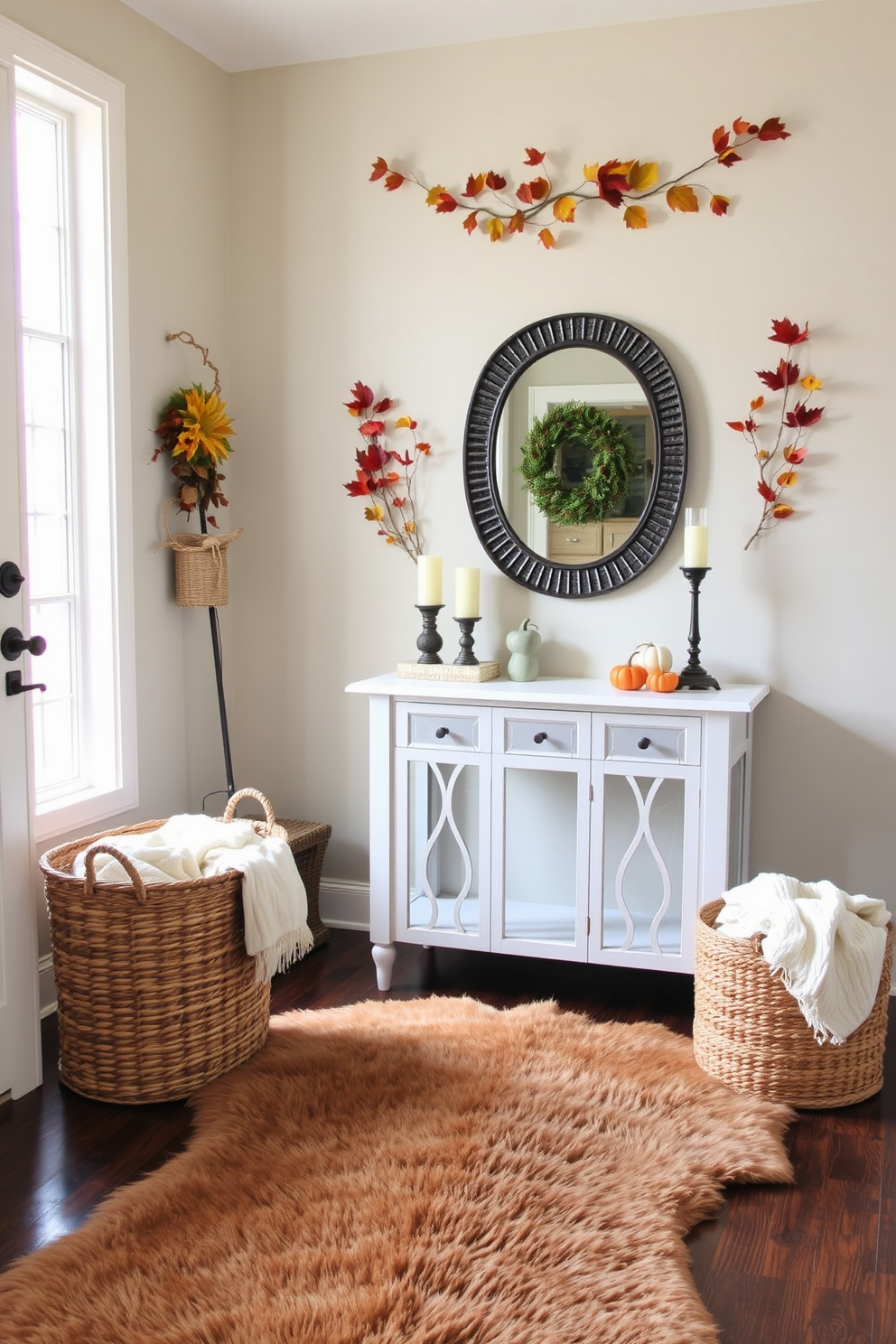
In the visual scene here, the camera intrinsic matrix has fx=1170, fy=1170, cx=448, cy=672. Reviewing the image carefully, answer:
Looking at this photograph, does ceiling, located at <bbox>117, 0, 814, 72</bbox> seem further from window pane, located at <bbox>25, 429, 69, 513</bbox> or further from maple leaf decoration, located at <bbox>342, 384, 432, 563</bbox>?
window pane, located at <bbox>25, 429, 69, 513</bbox>

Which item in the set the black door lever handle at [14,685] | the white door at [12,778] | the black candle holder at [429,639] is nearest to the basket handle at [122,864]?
the white door at [12,778]

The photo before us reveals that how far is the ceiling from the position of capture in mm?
3188

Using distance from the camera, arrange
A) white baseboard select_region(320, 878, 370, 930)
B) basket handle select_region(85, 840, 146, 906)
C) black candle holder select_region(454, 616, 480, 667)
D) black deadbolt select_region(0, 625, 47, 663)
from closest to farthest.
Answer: basket handle select_region(85, 840, 146, 906) → black deadbolt select_region(0, 625, 47, 663) → black candle holder select_region(454, 616, 480, 667) → white baseboard select_region(320, 878, 370, 930)

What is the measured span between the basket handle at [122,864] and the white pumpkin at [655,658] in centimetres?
143

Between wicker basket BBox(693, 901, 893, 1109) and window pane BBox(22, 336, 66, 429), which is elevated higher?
window pane BBox(22, 336, 66, 429)

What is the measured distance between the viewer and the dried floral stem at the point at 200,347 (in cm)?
344

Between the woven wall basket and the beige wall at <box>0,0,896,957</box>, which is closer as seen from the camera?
the beige wall at <box>0,0,896,957</box>

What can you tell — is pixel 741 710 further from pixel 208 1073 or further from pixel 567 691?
pixel 208 1073

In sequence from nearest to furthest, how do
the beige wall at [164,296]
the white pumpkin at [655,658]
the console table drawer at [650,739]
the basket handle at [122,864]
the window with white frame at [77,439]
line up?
the basket handle at [122,864] < the console table drawer at [650,739] < the window with white frame at [77,439] < the white pumpkin at [655,658] < the beige wall at [164,296]

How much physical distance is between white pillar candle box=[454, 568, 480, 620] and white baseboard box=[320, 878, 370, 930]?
1.03 m

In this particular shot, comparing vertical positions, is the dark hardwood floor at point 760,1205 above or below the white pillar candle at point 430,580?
below

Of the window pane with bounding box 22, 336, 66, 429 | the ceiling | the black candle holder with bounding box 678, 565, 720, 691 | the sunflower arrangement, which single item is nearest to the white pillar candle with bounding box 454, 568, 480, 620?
the black candle holder with bounding box 678, 565, 720, 691

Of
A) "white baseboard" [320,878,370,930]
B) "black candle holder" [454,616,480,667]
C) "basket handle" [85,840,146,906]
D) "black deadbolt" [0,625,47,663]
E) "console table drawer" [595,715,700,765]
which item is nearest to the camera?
"basket handle" [85,840,146,906]

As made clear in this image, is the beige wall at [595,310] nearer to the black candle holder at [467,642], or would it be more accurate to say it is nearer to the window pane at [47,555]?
the black candle holder at [467,642]
